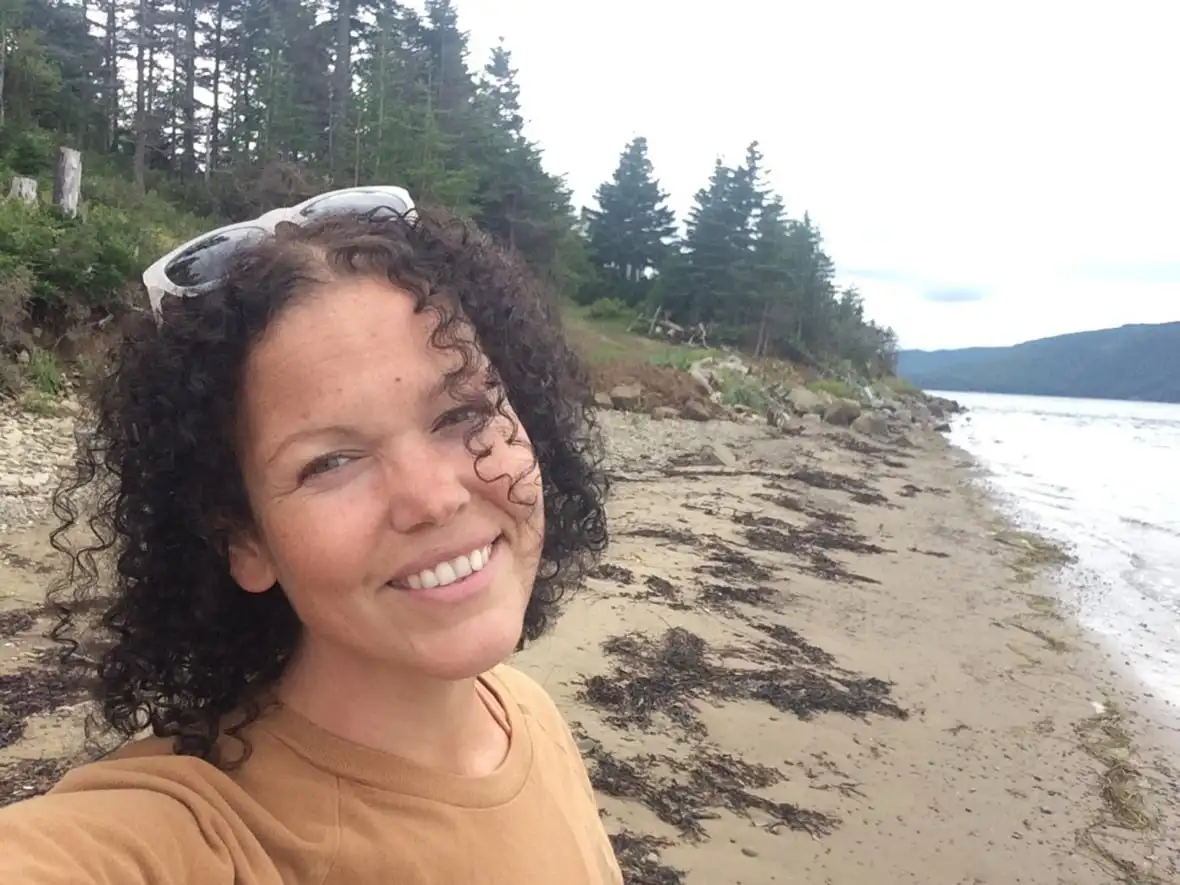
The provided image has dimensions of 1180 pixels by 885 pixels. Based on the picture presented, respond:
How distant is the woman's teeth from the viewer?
1.15 metres

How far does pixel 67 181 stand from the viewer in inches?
479

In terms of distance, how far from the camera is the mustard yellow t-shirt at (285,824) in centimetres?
94

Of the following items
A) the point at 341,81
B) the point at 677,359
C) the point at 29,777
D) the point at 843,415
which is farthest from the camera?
the point at 341,81

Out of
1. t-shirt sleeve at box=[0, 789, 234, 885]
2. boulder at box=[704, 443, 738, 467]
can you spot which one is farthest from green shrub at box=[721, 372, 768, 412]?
t-shirt sleeve at box=[0, 789, 234, 885]

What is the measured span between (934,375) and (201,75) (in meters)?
184

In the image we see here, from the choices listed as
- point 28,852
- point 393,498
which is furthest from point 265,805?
point 393,498

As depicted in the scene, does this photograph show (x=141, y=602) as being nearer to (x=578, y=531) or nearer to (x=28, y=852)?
(x=28, y=852)

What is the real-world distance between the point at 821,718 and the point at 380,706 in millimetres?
4322

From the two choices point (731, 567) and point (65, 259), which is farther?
point (65, 259)

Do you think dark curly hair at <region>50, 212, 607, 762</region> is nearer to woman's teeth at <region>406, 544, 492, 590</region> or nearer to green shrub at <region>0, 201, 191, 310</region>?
woman's teeth at <region>406, 544, 492, 590</region>

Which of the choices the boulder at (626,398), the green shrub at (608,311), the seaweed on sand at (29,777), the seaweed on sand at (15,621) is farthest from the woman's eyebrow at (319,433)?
the green shrub at (608,311)

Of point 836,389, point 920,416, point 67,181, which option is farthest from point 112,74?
point 920,416

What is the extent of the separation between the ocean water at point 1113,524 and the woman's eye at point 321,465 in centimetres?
746

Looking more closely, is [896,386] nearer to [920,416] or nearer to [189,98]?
[920,416]
